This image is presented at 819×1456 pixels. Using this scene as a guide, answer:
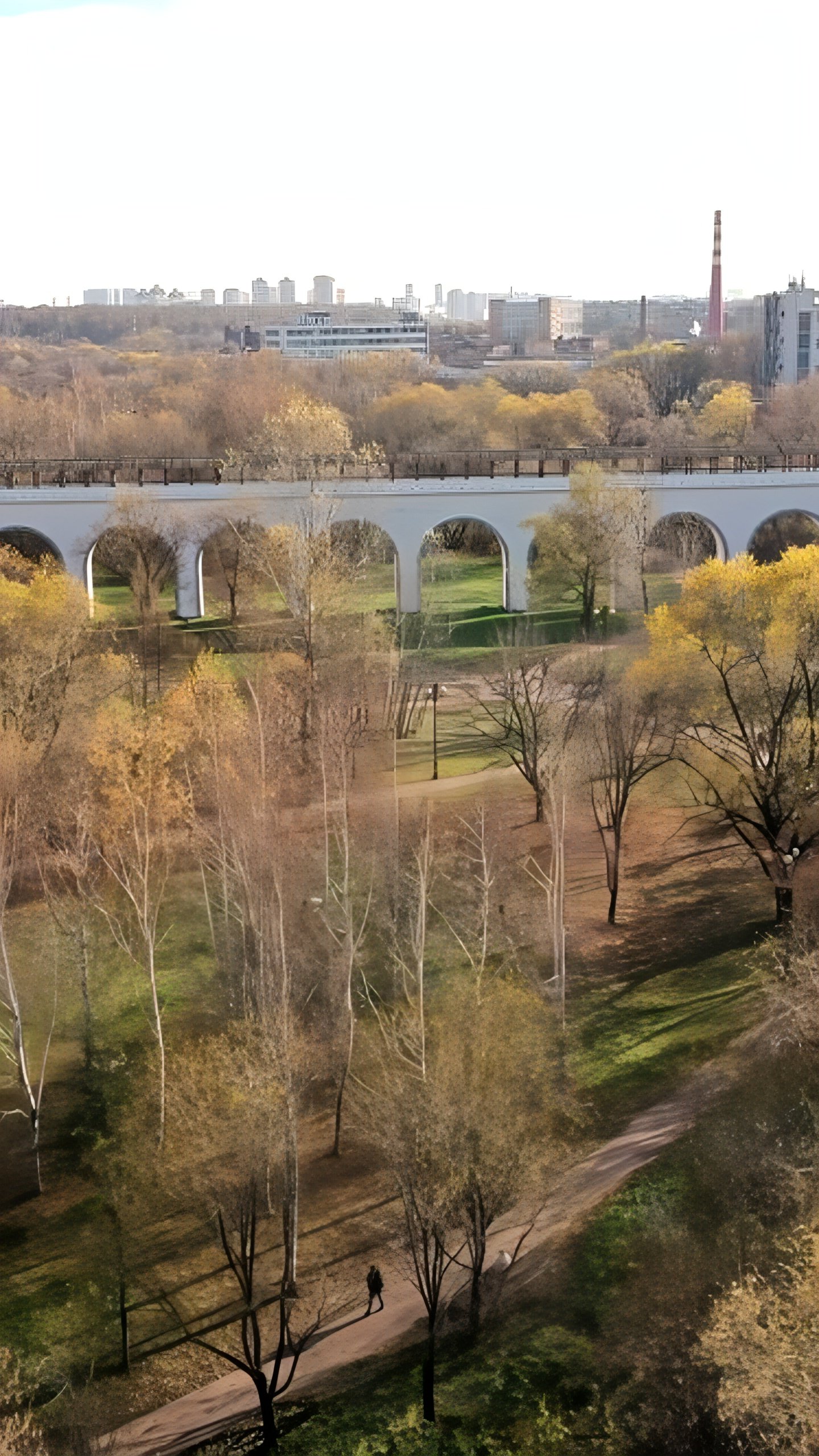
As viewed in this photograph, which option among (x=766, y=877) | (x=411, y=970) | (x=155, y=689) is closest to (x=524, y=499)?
(x=155, y=689)

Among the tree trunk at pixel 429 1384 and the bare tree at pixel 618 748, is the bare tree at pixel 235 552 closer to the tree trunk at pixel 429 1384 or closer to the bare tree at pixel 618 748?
the bare tree at pixel 618 748

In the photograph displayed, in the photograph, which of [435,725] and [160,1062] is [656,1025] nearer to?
[160,1062]

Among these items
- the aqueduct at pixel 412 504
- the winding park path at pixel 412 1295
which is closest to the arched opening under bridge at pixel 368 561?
the aqueduct at pixel 412 504

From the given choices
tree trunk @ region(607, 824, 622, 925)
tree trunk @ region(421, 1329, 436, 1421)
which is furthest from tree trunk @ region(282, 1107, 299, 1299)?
tree trunk @ region(607, 824, 622, 925)

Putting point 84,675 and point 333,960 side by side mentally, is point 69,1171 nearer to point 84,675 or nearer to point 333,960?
point 333,960

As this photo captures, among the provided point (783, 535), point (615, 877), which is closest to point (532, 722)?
point (615, 877)

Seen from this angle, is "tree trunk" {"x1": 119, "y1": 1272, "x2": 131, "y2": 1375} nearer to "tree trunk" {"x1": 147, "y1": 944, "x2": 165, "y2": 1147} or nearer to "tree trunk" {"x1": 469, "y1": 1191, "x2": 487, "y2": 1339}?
"tree trunk" {"x1": 147, "y1": 944, "x2": 165, "y2": 1147}

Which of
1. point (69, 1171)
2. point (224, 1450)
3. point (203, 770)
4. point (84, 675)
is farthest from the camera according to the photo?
point (84, 675)
